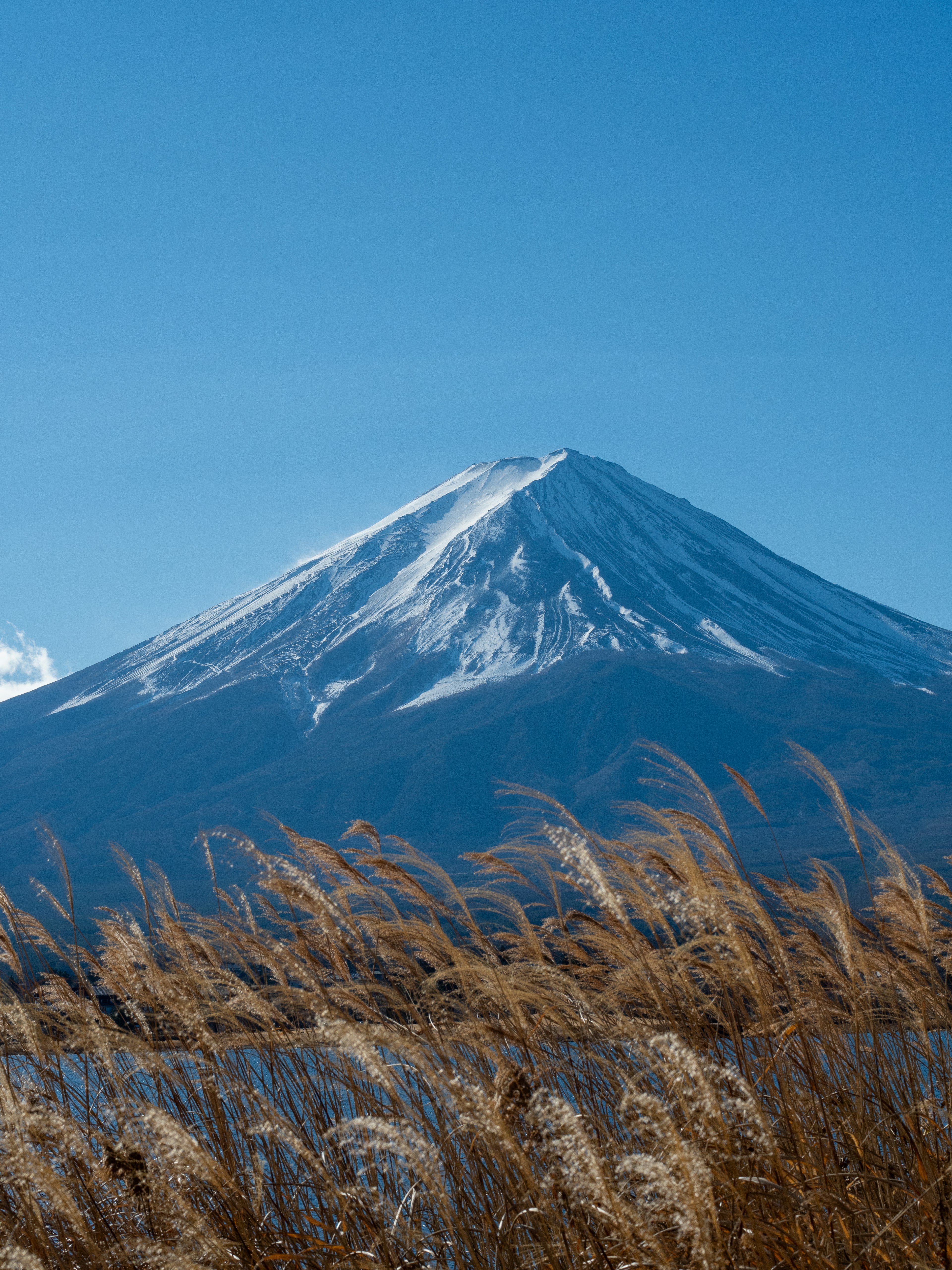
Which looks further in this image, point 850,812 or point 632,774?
point 632,774

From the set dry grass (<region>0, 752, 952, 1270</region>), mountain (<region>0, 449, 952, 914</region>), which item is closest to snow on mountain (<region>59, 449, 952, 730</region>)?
mountain (<region>0, 449, 952, 914</region>)

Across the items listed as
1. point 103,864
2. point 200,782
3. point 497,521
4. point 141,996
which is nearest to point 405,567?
point 497,521

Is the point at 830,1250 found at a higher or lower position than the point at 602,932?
lower

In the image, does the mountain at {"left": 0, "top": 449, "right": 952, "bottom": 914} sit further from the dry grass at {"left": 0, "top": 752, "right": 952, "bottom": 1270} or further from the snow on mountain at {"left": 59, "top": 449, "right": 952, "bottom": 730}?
the dry grass at {"left": 0, "top": 752, "right": 952, "bottom": 1270}

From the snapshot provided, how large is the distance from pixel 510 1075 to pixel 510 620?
6557 inches

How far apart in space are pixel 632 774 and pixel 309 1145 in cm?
12937

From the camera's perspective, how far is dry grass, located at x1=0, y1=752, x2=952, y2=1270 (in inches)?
68.2

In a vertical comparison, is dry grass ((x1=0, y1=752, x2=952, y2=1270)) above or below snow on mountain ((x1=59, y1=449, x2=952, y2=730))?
below

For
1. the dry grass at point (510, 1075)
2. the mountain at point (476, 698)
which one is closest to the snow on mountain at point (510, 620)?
the mountain at point (476, 698)

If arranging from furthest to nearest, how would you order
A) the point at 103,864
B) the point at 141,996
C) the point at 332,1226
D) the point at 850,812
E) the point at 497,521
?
1. the point at 497,521
2. the point at 103,864
3. the point at 141,996
4. the point at 850,812
5. the point at 332,1226

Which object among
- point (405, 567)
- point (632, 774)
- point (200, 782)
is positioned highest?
point (405, 567)

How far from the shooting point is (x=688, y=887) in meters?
2.56

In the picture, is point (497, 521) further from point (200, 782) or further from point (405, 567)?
point (200, 782)

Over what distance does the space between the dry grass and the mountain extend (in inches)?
3567
